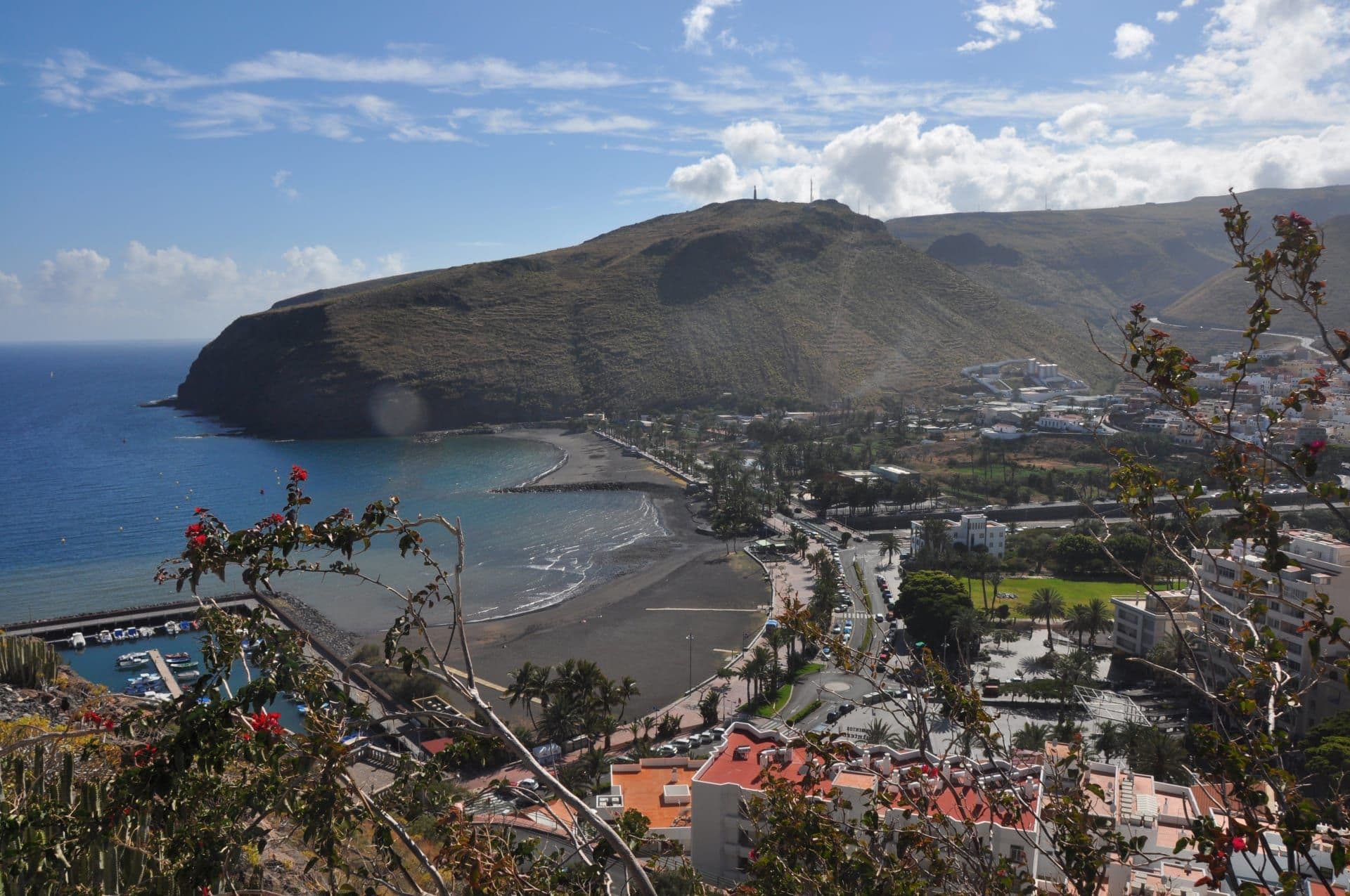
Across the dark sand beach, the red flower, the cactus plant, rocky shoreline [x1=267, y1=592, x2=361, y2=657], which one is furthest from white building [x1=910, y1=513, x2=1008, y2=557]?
the red flower

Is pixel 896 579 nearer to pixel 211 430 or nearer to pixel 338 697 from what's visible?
pixel 338 697

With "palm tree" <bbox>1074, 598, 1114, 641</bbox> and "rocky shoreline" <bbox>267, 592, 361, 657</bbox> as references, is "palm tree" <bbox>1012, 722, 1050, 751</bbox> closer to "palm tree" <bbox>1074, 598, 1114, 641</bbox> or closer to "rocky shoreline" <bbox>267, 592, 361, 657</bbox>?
"palm tree" <bbox>1074, 598, 1114, 641</bbox>

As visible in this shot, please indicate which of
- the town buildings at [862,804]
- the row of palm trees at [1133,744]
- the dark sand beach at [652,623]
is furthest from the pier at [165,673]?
the row of palm trees at [1133,744]

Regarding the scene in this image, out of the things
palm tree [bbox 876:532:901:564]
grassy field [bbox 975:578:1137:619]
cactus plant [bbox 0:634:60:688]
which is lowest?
grassy field [bbox 975:578:1137:619]

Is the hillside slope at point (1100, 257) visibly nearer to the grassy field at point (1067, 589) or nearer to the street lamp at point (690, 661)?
the grassy field at point (1067, 589)

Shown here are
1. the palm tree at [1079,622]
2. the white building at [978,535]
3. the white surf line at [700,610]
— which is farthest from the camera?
the white building at [978,535]

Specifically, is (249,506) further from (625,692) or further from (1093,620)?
(1093,620)

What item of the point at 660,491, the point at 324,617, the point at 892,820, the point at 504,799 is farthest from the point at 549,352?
the point at 892,820
